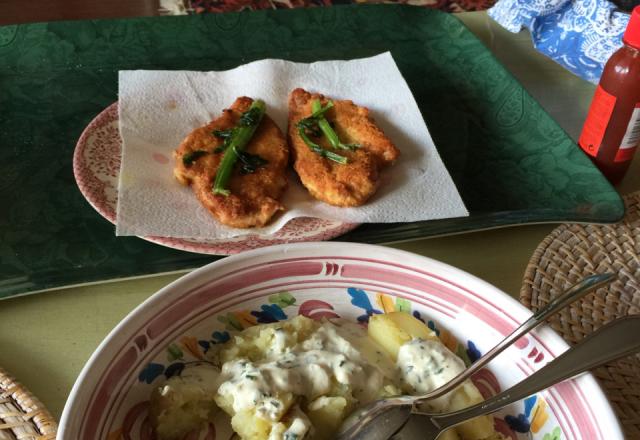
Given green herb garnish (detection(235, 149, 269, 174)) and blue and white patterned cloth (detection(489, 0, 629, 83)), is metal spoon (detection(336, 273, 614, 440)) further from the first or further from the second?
blue and white patterned cloth (detection(489, 0, 629, 83))

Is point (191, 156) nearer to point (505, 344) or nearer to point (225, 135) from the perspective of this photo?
point (225, 135)

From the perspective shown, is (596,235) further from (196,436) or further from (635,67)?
(196,436)

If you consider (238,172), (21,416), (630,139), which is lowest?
(21,416)

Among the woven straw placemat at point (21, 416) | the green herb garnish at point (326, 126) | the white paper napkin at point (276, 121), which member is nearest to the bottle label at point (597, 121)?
the white paper napkin at point (276, 121)

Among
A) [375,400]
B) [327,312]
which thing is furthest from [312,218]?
[375,400]

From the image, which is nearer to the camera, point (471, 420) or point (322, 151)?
point (471, 420)

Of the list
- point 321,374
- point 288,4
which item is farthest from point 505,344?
point 288,4

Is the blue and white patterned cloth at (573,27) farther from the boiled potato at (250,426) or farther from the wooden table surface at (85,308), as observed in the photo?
the boiled potato at (250,426)
